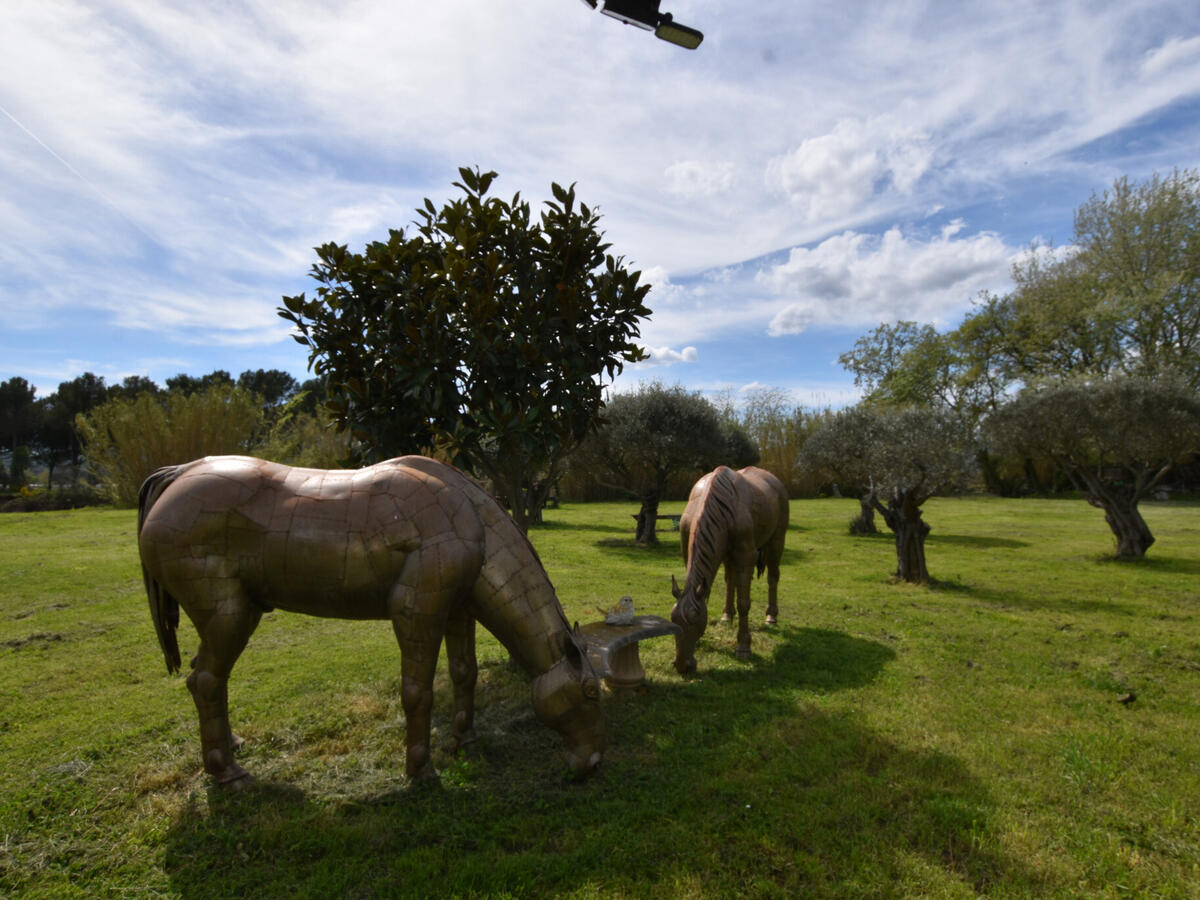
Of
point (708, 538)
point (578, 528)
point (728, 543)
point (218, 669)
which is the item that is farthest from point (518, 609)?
point (578, 528)

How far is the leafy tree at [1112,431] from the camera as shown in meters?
12.4

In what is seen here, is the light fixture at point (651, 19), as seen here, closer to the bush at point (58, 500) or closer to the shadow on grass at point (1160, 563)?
the shadow on grass at point (1160, 563)

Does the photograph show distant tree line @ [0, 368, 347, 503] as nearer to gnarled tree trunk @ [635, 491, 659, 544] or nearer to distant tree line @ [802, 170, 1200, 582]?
gnarled tree trunk @ [635, 491, 659, 544]

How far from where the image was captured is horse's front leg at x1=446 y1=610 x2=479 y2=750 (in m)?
4.57

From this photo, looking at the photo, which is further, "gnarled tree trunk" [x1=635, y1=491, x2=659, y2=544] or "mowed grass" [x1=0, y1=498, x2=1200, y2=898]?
"gnarled tree trunk" [x1=635, y1=491, x2=659, y2=544]

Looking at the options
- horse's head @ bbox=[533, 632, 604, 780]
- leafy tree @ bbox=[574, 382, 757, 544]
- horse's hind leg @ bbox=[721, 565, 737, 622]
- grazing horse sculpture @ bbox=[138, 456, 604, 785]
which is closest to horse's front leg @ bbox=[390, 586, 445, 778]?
grazing horse sculpture @ bbox=[138, 456, 604, 785]

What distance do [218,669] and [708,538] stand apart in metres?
4.40

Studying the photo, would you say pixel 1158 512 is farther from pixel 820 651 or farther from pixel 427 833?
pixel 427 833

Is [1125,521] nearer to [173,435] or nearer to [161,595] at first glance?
[161,595]

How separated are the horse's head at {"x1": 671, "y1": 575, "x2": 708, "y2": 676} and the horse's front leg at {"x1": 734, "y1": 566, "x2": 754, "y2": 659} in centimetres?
90

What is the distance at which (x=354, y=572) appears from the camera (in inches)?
148

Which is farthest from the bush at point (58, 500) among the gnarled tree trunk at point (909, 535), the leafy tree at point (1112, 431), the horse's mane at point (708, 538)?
the leafy tree at point (1112, 431)

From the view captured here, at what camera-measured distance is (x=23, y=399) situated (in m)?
33.1

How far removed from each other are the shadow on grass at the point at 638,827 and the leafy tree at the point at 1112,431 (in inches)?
461
